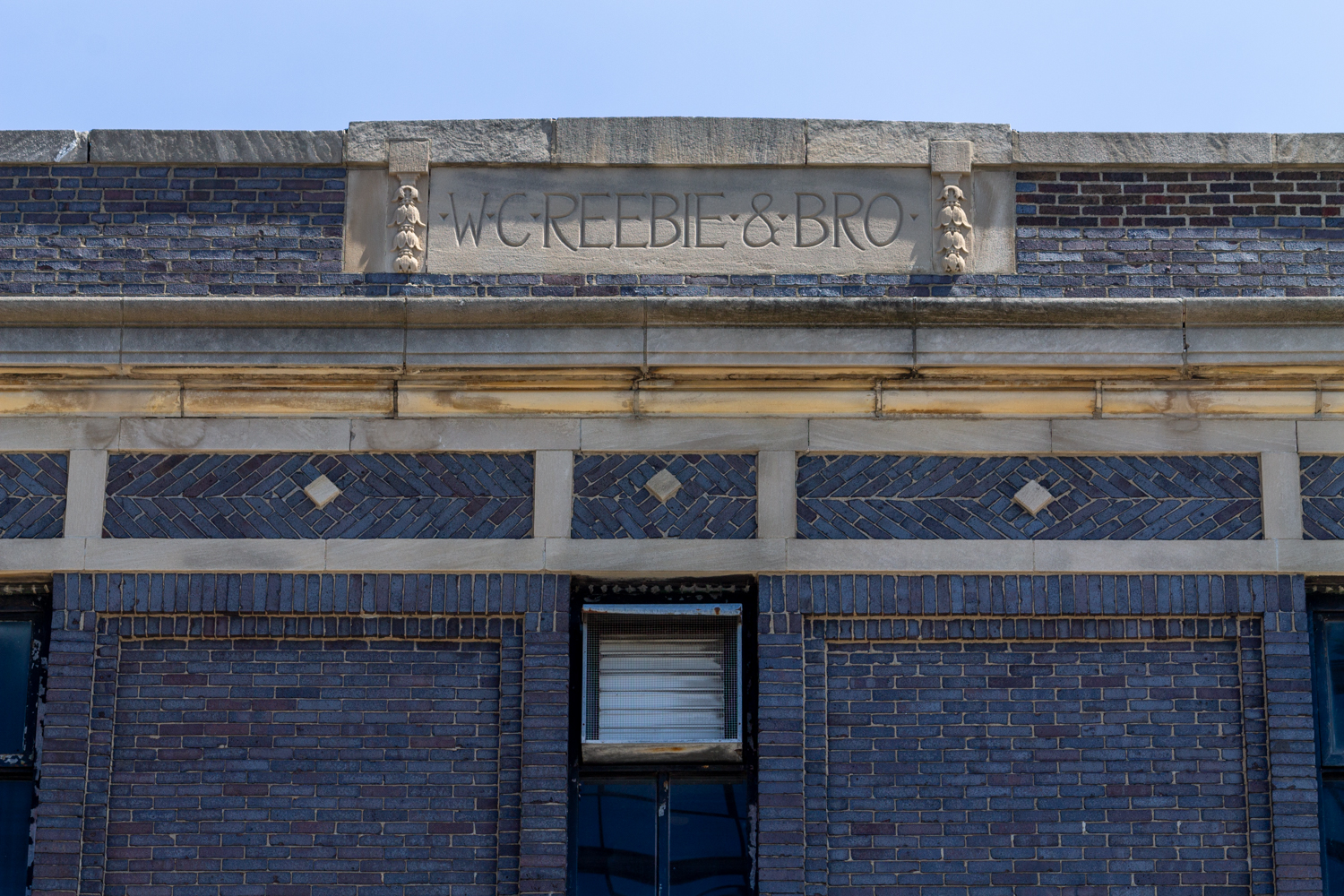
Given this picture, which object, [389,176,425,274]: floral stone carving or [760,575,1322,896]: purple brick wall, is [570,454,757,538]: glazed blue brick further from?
[389,176,425,274]: floral stone carving

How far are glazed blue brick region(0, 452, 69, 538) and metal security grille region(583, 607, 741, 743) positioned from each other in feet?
8.92

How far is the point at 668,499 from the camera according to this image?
751 cm

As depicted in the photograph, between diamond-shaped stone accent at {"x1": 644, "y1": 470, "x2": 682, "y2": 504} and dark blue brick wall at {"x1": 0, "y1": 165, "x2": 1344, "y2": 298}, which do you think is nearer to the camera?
diamond-shaped stone accent at {"x1": 644, "y1": 470, "x2": 682, "y2": 504}

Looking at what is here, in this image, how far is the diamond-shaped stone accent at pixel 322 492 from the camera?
24.6 ft

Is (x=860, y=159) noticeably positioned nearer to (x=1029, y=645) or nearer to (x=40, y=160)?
(x=1029, y=645)

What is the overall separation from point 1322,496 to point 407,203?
4872mm

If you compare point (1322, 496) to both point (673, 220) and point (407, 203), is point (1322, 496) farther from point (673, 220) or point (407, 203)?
point (407, 203)

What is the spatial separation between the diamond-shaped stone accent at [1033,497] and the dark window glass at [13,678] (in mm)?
5031

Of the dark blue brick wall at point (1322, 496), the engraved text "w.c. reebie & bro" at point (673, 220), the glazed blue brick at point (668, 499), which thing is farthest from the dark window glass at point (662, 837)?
the dark blue brick wall at point (1322, 496)

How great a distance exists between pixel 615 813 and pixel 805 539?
1.67 meters

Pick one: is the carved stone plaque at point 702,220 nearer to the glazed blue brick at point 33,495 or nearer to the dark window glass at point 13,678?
the glazed blue brick at point 33,495

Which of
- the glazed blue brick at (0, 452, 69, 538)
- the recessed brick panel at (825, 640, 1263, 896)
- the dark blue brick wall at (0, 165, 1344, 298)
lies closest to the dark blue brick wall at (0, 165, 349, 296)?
the dark blue brick wall at (0, 165, 1344, 298)

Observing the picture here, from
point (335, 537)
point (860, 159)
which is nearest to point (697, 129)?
point (860, 159)

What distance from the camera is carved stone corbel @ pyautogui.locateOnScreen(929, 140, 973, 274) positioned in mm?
7688
